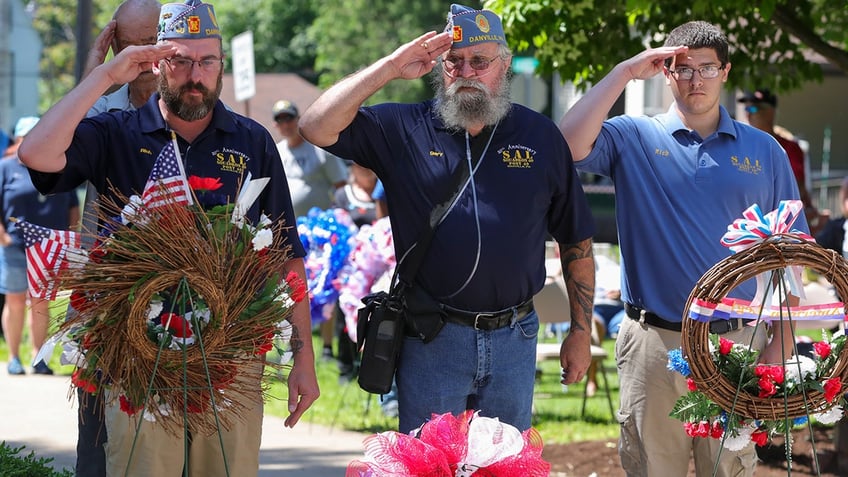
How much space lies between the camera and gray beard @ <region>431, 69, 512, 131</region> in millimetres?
4324

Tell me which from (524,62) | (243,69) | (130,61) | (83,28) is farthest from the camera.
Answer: (243,69)

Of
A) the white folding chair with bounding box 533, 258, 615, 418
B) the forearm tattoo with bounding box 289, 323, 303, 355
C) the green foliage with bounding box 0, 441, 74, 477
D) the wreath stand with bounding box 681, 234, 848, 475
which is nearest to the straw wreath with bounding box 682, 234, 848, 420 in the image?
the wreath stand with bounding box 681, 234, 848, 475

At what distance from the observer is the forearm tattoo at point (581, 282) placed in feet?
15.5

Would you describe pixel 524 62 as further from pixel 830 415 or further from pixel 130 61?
pixel 130 61

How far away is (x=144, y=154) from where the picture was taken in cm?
412

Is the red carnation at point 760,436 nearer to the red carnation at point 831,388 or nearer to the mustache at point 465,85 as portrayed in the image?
the red carnation at point 831,388

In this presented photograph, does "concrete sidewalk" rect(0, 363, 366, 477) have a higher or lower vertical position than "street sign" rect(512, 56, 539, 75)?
lower

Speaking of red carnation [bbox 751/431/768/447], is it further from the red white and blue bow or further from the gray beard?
the gray beard

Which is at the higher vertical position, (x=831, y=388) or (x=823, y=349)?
(x=823, y=349)

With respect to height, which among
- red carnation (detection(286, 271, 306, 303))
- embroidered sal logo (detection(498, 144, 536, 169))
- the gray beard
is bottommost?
red carnation (detection(286, 271, 306, 303))

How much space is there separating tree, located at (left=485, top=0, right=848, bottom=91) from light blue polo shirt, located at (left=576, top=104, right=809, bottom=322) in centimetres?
193

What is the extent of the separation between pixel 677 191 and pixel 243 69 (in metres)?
10.6

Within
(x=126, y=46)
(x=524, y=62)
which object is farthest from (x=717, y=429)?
(x=524, y=62)

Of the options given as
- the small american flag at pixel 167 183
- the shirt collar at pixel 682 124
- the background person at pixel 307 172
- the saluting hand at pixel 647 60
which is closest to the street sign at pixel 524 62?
the background person at pixel 307 172
